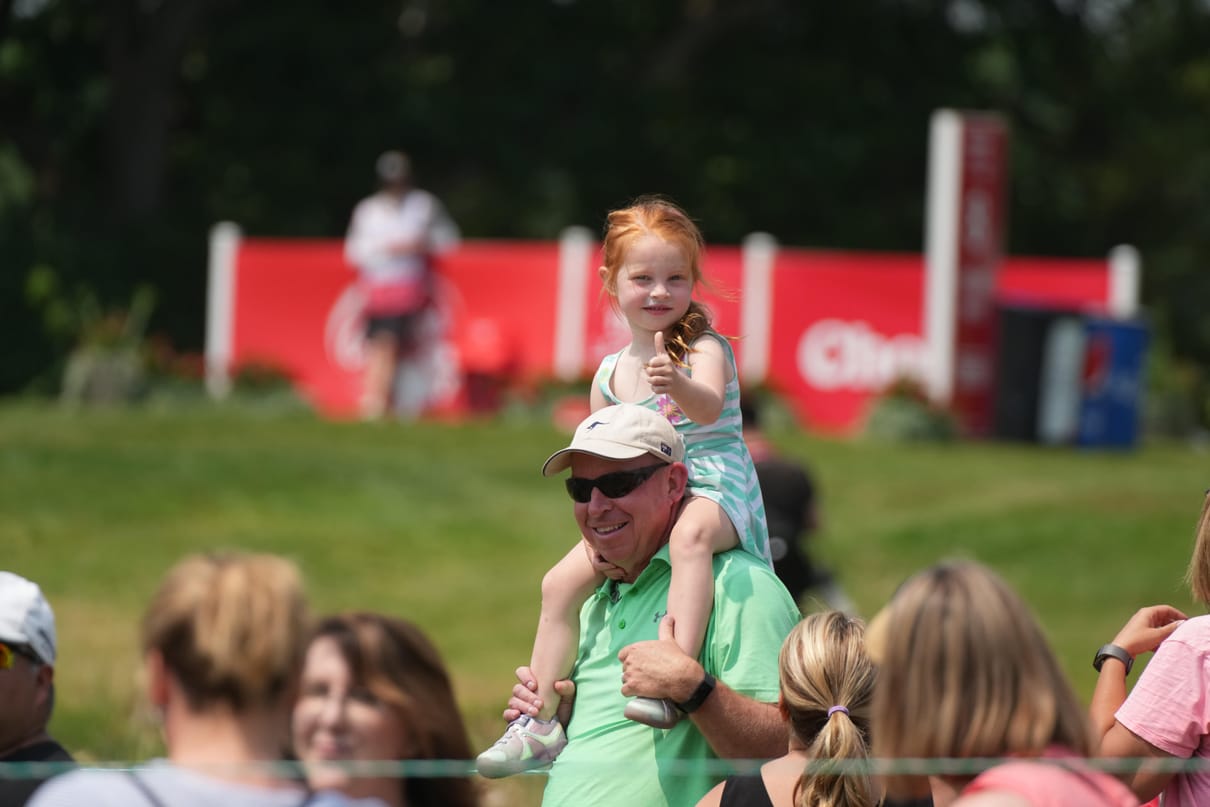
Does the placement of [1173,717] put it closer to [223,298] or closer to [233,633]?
[233,633]

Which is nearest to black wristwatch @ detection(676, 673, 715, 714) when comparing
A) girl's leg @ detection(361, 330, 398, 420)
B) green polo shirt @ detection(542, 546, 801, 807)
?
green polo shirt @ detection(542, 546, 801, 807)

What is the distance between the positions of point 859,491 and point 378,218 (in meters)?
5.79

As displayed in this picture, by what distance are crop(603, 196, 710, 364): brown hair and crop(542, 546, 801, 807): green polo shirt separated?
565 millimetres

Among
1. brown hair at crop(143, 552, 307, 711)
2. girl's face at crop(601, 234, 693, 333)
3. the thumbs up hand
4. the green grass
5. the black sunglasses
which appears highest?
girl's face at crop(601, 234, 693, 333)

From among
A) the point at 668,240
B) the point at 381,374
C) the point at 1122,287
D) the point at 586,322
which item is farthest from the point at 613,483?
the point at 1122,287

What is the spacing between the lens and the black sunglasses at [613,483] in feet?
15.1

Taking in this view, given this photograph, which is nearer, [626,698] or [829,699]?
[829,699]

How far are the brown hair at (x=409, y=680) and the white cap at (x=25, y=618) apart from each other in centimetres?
108

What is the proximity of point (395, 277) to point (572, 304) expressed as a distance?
1979mm

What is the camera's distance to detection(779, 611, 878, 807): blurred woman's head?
417 centimetres

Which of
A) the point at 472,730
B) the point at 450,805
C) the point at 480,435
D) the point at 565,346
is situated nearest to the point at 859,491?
the point at 480,435

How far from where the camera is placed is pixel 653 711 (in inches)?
171

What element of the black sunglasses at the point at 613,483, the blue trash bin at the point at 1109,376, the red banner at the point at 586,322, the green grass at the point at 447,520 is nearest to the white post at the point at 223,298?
the red banner at the point at 586,322

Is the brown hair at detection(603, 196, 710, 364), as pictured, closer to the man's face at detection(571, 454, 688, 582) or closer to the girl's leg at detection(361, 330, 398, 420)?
the man's face at detection(571, 454, 688, 582)
